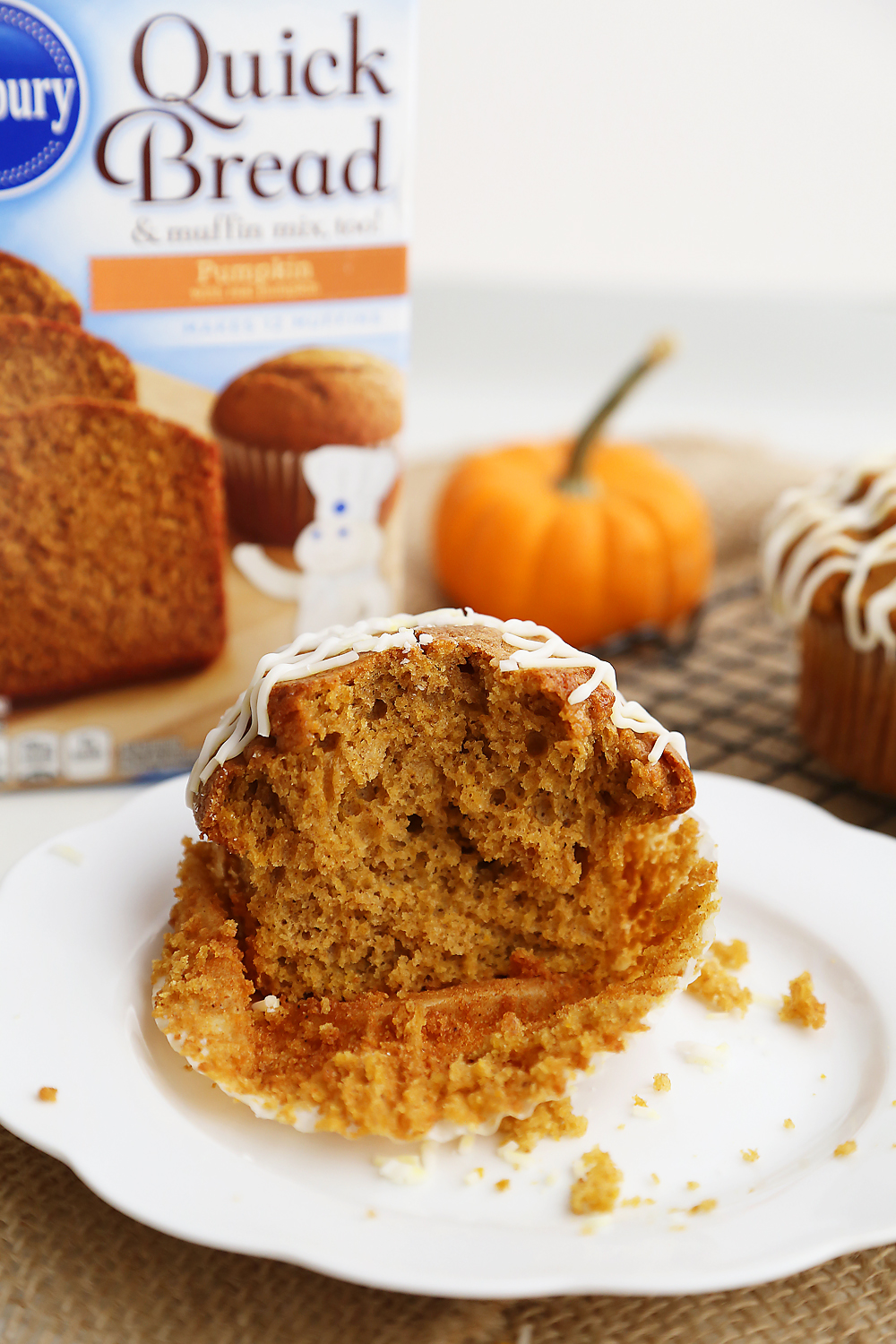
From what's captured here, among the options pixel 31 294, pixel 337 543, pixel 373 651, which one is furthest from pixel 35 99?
pixel 373 651

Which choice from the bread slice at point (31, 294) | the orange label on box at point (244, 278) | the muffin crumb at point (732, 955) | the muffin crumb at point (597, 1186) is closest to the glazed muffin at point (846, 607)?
the muffin crumb at point (732, 955)

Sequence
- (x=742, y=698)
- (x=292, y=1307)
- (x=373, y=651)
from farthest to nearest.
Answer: (x=742, y=698) < (x=373, y=651) < (x=292, y=1307)

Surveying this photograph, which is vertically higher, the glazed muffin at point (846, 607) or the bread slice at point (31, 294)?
the bread slice at point (31, 294)

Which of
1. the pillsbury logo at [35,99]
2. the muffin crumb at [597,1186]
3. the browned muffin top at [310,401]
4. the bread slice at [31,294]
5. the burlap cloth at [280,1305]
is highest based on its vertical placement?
the pillsbury logo at [35,99]

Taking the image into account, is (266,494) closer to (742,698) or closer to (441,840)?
(441,840)

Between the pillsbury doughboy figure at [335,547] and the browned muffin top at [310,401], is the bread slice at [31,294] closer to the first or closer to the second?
the browned muffin top at [310,401]

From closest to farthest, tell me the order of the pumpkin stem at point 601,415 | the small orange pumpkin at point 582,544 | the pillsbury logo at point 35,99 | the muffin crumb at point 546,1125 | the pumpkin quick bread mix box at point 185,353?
the muffin crumb at point 546,1125, the pillsbury logo at point 35,99, the pumpkin quick bread mix box at point 185,353, the pumpkin stem at point 601,415, the small orange pumpkin at point 582,544

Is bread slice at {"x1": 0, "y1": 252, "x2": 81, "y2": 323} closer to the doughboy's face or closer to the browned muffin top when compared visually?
the browned muffin top
